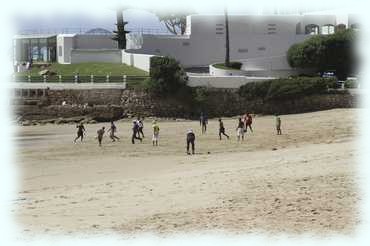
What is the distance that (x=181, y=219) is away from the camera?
938 centimetres

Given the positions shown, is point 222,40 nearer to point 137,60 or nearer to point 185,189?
point 137,60

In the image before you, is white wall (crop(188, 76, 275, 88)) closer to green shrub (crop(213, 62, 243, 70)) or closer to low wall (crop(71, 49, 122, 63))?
green shrub (crop(213, 62, 243, 70))

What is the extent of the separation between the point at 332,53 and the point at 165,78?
1267 cm

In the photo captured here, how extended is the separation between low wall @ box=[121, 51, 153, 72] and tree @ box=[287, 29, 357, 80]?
11301mm

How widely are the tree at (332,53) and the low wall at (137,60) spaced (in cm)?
1130

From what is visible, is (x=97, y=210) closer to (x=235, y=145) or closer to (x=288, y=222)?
(x=288, y=222)

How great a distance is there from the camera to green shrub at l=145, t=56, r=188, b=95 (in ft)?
130

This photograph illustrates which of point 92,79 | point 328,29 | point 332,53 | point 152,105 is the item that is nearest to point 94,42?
point 92,79

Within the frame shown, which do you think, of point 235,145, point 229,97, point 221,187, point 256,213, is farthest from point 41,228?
point 229,97

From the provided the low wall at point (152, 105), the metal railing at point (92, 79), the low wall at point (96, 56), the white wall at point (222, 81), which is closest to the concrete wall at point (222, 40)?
the low wall at point (96, 56)

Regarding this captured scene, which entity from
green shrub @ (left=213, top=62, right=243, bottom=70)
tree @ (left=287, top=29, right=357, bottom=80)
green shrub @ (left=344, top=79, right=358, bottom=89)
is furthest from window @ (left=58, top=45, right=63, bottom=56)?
green shrub @ (left=344, top=79, right=358, bottom=89)

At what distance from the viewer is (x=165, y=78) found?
39969mm

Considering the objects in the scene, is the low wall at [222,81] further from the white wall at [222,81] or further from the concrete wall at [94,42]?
the concrete wall at [94,42]

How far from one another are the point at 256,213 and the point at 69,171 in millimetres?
11476
